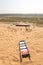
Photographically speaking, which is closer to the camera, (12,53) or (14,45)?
(12,53)

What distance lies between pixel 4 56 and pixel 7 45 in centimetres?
150

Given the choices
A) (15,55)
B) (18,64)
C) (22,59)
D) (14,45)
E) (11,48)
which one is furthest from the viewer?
(14,45)

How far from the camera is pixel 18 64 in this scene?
5.15 m

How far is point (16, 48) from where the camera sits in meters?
6.88

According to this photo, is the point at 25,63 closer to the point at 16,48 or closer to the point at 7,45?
the point at 16,48

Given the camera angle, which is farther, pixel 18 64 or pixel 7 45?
pixel 7 45

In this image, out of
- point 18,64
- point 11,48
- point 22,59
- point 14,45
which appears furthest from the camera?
point 14,45

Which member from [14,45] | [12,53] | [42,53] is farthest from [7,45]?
[42,53]

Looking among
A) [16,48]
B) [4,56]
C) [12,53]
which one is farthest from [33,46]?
[4,56]

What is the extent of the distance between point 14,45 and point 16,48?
0.51 meters

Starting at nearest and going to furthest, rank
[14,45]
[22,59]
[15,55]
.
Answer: [22,59], [15,55], [14,45]

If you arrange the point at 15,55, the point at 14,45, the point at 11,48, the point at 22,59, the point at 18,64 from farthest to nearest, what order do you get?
the point at 14,45
the point at 11,48
the point at 15,55
the point at 22,59
the point at 18,64

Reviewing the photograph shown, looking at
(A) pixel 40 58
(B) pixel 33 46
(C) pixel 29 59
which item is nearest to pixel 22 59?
(C) pixel 29 59

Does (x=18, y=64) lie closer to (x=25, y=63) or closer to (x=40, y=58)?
(x=25, y=63)
